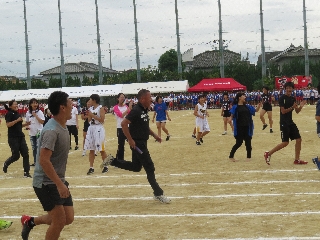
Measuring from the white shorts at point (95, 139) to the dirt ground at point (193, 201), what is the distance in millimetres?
679

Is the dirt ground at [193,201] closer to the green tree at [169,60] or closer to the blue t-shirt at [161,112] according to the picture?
the blue t-shirt at [161,112]

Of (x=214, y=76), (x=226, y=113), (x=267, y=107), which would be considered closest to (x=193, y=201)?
(x=226, y=113)

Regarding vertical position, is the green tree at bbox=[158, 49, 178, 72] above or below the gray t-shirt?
above

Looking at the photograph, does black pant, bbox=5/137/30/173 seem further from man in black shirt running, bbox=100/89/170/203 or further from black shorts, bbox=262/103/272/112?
black shorts, bbox=262/103/272/112

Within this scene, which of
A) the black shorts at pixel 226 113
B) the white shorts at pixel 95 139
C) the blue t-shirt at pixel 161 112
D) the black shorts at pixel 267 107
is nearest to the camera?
the white shorts at pixel 95 139

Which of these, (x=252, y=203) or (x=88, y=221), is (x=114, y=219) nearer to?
(x=88, y=221)

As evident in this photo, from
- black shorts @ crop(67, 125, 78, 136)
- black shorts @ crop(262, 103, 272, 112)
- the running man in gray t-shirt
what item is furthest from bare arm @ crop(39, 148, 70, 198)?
black shorts @ crop(262, 103, 272, 112)

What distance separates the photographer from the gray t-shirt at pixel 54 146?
5250mm

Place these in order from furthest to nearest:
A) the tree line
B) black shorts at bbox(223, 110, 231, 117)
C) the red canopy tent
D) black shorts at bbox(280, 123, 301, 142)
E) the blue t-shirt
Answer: the tree line
the red canopy tent
black shorts at bbox(223, 110, 231, 117)
the blue t-shirt
black shorts at bbox(280, 123, 301, 142)

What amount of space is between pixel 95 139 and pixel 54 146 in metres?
7.09

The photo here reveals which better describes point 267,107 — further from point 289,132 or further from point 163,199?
point 163,199

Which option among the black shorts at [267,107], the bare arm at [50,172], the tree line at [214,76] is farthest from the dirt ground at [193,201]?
the tree line at [214,76]

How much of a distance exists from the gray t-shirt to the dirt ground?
175 cm

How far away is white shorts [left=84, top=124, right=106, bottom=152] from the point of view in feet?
40.4
